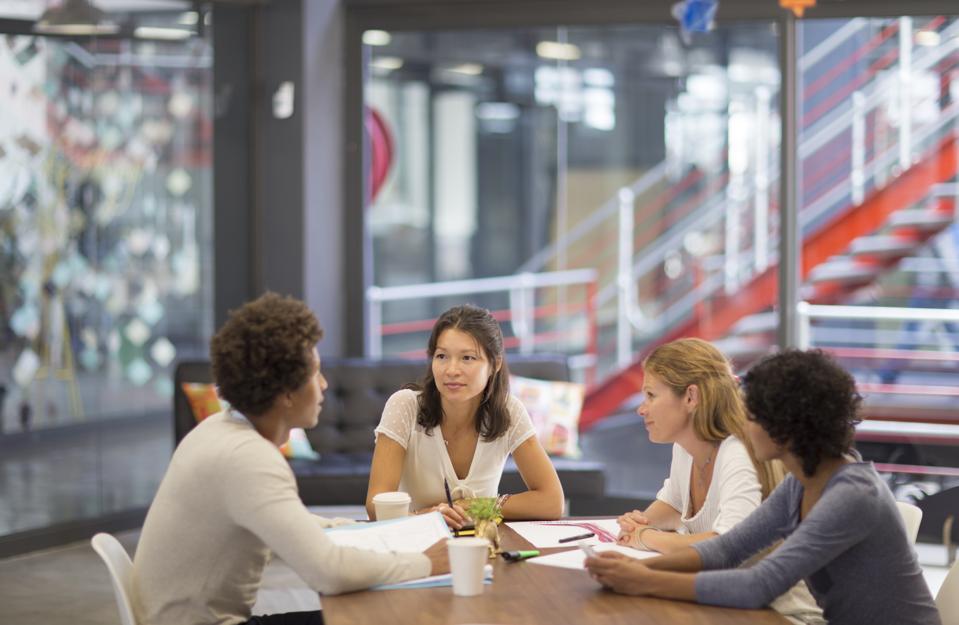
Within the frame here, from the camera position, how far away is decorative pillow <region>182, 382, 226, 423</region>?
204 inches

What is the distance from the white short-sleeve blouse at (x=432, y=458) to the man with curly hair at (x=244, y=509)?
2.79 ft

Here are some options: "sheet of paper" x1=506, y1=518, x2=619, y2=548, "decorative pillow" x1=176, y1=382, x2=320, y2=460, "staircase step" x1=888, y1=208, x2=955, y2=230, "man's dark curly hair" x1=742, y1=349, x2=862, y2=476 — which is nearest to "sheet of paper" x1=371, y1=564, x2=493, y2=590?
"sheet of paper" x1=506, y1=518, x2=619, y2=548

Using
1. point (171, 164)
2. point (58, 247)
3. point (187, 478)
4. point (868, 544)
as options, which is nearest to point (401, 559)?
point (187, 478)

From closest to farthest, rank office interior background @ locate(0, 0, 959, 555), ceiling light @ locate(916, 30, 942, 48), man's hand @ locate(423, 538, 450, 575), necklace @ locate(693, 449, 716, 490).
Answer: man's hand @ locate(423, 538, 450, 575)
necklace @ locate(693, 449, 716, 490)
office interior background @ locate(0, 0, 959, 555)
ceiling light @ locate(916, 30, 942, 48)

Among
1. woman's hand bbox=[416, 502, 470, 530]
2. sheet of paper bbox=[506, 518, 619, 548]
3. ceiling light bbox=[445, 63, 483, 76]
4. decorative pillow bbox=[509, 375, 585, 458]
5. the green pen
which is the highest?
ceiling light bbox=[445, 63, 483, 76]

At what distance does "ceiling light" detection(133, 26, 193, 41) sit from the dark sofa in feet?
5.32

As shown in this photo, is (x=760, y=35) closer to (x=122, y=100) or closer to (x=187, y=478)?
(x=122, y=100)

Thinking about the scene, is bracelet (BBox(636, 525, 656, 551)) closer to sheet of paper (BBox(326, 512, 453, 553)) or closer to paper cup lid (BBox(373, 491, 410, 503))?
sheet of paper (BBox(326, 512, 453, 553))

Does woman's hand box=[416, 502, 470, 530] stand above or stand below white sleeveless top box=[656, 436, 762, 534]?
below

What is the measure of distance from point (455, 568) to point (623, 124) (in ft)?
14.0

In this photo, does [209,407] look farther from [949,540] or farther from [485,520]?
[949,540]

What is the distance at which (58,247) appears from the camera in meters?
5.38

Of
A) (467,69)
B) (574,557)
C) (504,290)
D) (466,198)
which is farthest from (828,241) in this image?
(574,557)

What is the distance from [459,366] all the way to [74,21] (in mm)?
3258
